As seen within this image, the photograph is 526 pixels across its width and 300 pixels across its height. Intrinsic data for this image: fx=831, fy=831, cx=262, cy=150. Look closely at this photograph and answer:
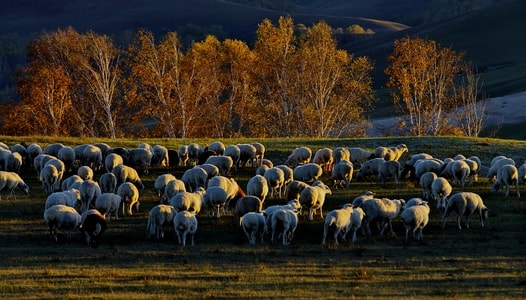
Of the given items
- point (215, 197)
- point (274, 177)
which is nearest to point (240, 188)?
point (274, 177)

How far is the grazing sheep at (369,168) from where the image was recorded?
35688 millimetres

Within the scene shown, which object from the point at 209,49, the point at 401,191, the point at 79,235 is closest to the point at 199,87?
the point at 209,49

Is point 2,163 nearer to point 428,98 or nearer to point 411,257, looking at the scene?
point 411,257

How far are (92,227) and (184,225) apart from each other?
2.76 m

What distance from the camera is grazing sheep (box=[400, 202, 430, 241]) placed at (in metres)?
25.2

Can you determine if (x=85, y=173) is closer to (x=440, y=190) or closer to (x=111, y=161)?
(x=111, y=161)

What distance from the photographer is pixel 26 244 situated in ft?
80.3

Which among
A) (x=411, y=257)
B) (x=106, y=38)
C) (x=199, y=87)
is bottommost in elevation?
(x=411, y=257)

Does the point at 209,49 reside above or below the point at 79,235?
above

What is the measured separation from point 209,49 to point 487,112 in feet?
124

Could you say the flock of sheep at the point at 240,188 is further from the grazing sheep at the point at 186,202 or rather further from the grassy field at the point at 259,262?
the grassy field at the point at 259,262

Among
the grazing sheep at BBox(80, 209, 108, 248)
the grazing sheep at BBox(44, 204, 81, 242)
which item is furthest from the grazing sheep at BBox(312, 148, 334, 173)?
the grazing sheep at BBox(44, 204, 81, 242)

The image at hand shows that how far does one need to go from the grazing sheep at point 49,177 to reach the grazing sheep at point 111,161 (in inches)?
109

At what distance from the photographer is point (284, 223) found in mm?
24719
